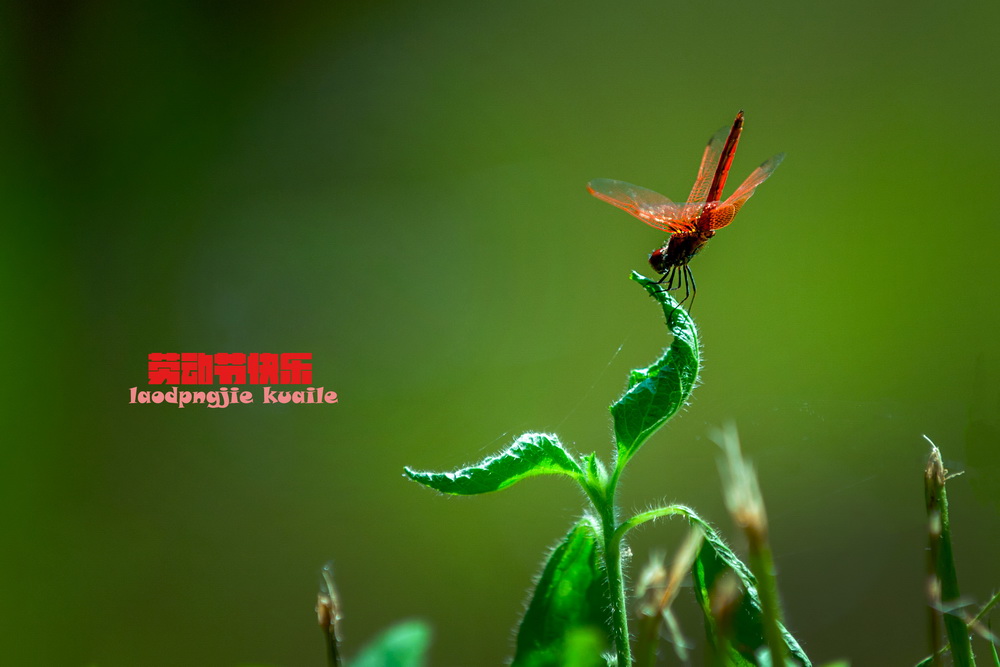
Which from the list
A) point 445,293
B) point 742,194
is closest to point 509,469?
point 742,194

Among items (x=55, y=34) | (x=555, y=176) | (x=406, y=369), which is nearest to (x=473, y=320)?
(x=406, y=369)

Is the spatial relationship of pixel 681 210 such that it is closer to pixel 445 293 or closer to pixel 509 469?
pixel 509 469

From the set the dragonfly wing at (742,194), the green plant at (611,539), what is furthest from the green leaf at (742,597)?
the dragonfly wing at (742,194)

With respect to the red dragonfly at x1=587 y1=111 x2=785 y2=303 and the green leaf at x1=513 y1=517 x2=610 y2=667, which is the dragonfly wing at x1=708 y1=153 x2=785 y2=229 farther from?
the green leaf at x1=513 y1=517 x2=610 y2=667

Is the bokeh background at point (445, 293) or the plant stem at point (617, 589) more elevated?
the bokeh background at point (445, 293)

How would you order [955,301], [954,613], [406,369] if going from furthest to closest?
[406,369]
[955,301]
[954,613]

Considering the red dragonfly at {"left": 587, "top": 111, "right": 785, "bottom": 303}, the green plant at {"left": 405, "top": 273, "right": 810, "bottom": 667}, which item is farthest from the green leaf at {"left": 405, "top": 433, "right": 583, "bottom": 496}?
the red dragonfly at {"left": 587, "top": 111, "right": 785, "bottom": 303}

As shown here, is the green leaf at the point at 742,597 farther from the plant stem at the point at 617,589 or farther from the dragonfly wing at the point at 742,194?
the dragonfly wing at the point at 742,194

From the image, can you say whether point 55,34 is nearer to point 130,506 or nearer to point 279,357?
point 279,357

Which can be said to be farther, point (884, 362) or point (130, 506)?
point (130, 506)
